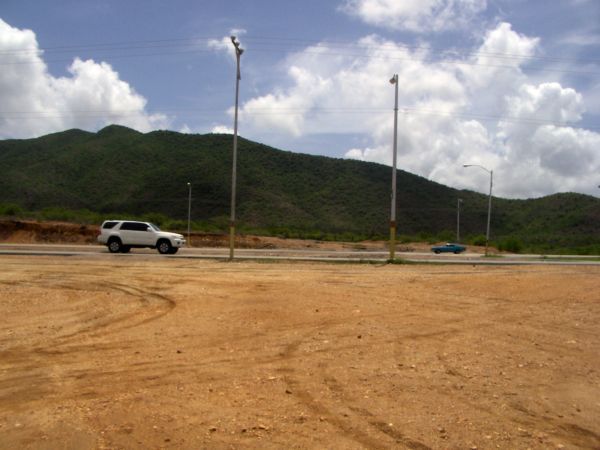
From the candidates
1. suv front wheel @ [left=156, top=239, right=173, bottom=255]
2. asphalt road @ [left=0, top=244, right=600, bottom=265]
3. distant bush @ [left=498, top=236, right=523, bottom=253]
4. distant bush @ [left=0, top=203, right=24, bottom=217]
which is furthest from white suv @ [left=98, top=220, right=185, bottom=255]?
distant bush @ [left=498, top=236, right=523, bottom=253]

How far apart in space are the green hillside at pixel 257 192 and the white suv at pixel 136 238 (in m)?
40.1

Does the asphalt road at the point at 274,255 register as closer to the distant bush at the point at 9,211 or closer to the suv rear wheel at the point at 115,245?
the suv rear wheel at the point at 115,245

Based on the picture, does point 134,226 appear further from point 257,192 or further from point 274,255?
point 257,192

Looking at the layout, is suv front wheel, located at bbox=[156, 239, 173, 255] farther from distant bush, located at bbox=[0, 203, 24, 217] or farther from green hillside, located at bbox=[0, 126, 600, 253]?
green hillside, located at bbox=[0, 126, 600, 253]

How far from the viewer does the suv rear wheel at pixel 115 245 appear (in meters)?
37.2

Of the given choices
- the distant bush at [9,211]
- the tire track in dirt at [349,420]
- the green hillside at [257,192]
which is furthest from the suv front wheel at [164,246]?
the green hillside at [257,192]

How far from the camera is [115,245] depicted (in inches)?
1469

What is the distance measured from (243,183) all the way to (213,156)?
11678 millimetres

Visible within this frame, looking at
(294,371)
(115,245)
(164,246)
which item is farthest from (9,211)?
(294,371)

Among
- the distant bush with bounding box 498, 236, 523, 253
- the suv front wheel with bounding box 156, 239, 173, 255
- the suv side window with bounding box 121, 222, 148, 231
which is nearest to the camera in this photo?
the suv front wheel with bounding box 156, 239, 173, 255

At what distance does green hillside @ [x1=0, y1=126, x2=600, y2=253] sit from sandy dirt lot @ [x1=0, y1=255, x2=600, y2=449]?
6402cm

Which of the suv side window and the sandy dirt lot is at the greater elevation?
the suv side window

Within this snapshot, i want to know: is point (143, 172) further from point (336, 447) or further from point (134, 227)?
point (336, 447)

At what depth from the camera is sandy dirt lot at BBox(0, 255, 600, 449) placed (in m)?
5.75
